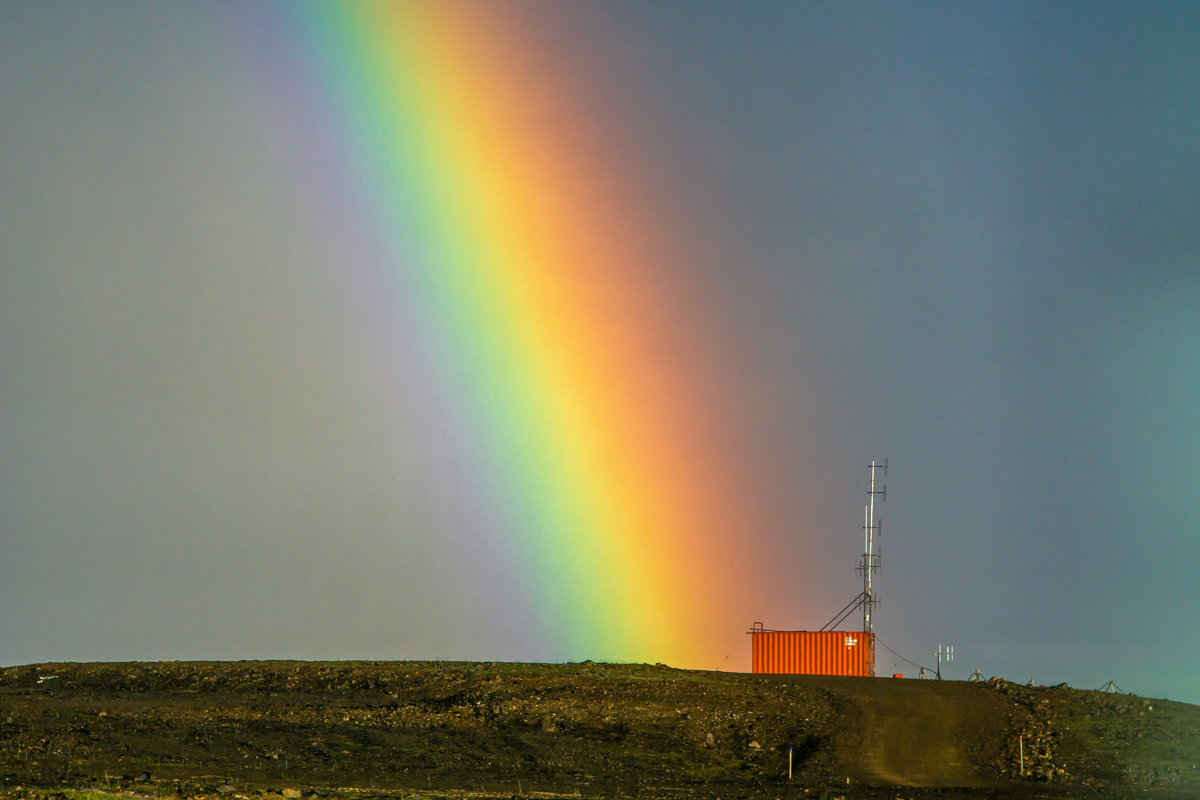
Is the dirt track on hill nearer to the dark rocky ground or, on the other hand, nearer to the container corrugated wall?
the dark rocky ground

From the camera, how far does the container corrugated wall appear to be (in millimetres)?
64562

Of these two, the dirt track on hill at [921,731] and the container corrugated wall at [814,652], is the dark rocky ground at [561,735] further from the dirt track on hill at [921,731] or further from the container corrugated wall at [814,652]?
the container corrugated wall at [814,652]

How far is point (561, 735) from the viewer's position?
44.7 metres

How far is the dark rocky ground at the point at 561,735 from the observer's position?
36.0 meters

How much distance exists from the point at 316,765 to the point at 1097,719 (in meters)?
25.8

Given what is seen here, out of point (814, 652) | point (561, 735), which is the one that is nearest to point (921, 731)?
point (561, 735)

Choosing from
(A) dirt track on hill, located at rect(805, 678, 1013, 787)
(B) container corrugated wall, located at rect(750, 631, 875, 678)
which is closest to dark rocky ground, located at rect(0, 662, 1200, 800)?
(A) dirt track on hill, located at rect(805, 678, 1013, 787)

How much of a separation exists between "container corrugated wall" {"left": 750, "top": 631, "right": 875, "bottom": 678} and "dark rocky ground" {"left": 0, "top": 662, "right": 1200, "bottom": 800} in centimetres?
1052

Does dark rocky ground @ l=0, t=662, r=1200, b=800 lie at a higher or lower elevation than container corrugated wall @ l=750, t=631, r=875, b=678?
lower

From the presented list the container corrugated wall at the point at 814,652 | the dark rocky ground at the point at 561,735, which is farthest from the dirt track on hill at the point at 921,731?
the container corrugated wall at the point at 814,652

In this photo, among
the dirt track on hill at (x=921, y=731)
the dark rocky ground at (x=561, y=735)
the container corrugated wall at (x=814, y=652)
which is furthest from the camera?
the container corrugated wall at (x=814, y=652)

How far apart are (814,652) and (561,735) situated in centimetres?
2318

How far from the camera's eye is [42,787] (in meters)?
30.0

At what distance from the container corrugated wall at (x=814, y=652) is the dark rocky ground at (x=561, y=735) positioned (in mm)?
10517
